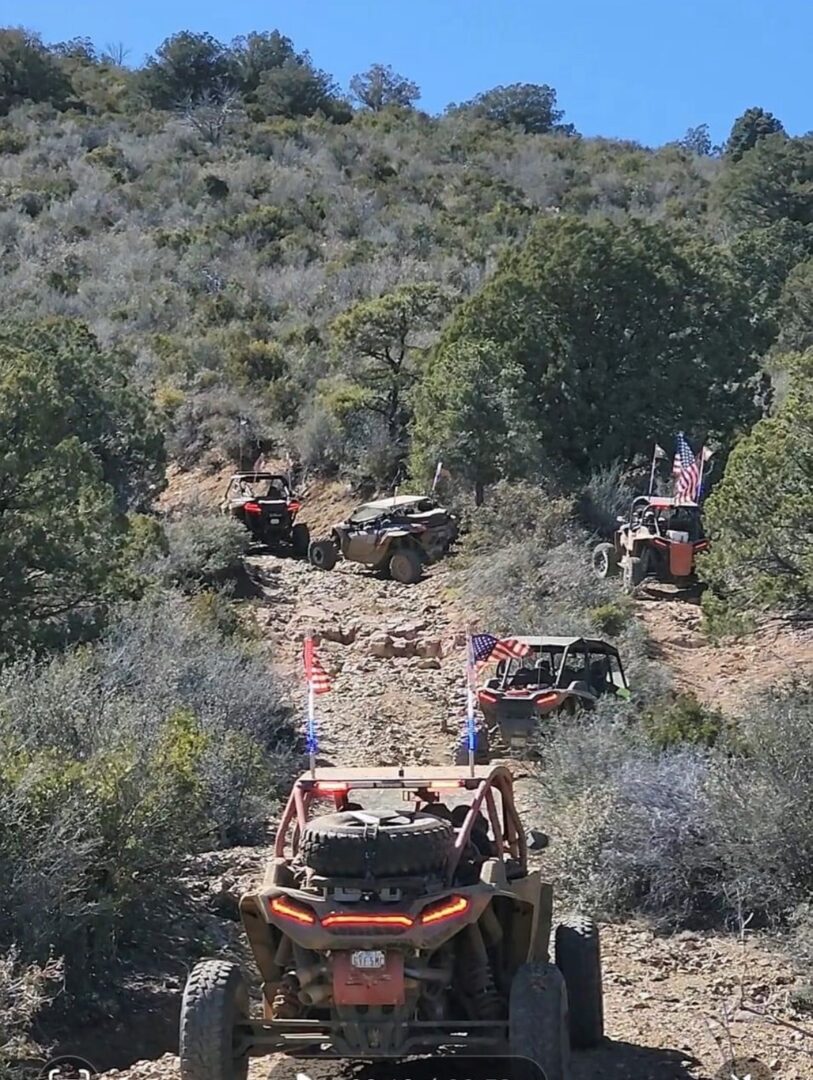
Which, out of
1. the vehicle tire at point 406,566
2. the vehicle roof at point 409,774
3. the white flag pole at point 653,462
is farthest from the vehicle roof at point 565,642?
the white flag pole at point 653,462

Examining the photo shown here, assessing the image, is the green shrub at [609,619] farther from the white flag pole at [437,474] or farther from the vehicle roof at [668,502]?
the white flag pole at [437,474]

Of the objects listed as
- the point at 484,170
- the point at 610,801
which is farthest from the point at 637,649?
the point at 484,170

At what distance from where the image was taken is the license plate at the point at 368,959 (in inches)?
253

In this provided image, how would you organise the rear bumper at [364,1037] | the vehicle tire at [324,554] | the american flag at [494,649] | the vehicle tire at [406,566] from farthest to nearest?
1. the vehicle tire at [324,554]
2. the vehicle tire at [406,566]
3. the american flag at [494,649]
4. the rear bumper at [364,1037]

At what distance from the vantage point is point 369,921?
21.1 feet

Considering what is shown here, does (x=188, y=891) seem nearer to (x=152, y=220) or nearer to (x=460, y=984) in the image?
(x=460, y=984)

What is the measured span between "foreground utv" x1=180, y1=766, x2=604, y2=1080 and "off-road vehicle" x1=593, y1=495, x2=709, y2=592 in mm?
17431

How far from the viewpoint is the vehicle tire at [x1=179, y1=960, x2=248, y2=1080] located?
21.7ft

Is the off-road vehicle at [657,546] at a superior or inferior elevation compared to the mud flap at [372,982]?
superior

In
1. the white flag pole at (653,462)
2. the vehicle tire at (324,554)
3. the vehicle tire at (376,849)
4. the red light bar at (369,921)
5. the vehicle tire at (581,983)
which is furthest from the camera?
the white flag pole at (653,462)

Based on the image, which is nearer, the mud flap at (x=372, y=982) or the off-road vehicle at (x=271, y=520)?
the mud flap at (x=372, y=982)

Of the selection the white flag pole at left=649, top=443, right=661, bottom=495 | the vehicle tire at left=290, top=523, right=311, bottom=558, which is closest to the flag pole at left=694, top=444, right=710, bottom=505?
the white flag pole at left=649, top=443, right=661, bottom=495

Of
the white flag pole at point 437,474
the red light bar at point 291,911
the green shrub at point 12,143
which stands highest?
the green shrub at point 12,143

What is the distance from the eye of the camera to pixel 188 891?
1057 centimetres
